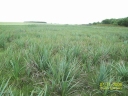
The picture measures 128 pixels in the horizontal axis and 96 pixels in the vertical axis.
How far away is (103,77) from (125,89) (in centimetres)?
36

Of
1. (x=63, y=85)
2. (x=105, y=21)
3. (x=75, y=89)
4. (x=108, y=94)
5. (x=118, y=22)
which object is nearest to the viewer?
(x=63, y=85)


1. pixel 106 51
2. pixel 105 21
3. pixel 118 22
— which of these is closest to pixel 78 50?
pixel 106 51

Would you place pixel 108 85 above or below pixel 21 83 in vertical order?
above

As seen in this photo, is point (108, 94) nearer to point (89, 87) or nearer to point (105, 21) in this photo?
point (89, 87)

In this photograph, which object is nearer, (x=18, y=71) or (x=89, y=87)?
(x=89, y=87)

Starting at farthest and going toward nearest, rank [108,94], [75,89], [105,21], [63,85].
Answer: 1. [105,21]
2. [75,89]
3. [108,94]
4. [63,85]

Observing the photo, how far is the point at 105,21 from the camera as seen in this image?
5531cm

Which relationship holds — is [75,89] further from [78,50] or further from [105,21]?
[105,21]

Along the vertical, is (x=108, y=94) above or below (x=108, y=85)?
below

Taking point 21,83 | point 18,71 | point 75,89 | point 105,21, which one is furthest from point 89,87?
point 105,21

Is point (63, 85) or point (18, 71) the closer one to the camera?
point (63, 85)

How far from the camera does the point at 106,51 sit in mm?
3139

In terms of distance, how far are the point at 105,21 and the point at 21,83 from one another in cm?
5747

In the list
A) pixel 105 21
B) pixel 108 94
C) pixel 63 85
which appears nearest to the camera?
pixel 63 85
